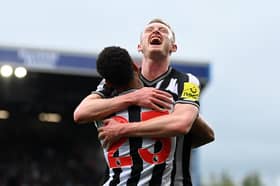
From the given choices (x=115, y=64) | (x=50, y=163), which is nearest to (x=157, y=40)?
(x=115, y=64)

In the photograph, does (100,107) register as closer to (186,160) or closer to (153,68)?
(153,68)

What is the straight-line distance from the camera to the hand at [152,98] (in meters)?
3.56

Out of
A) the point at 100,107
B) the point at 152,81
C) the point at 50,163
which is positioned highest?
the point at 152,81

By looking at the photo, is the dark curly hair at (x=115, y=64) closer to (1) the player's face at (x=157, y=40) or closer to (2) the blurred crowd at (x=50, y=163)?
(1) the player's face at (x=157, y=40)

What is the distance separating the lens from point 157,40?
143 inches

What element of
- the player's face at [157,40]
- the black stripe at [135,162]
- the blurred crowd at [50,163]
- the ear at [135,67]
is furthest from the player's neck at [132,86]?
the blurred crowd at [50,163]

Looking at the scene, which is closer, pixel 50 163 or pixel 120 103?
pixel 120 103

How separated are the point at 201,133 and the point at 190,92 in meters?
0.27

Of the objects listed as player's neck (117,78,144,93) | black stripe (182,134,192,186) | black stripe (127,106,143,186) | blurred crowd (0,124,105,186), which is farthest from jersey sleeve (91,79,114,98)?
blurred crowd (0,124,105,186)

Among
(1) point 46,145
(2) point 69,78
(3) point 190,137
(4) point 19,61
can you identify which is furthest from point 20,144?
(3) point 190,137

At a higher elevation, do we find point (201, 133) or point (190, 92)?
point (190, 92)

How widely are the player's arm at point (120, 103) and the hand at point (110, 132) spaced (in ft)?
0.15

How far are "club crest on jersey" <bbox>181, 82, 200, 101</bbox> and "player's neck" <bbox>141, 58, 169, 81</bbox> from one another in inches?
5.8

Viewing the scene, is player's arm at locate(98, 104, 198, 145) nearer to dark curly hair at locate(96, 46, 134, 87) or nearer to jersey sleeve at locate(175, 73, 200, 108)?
jersey sleeve at locate(175, 73, 200, 108)
